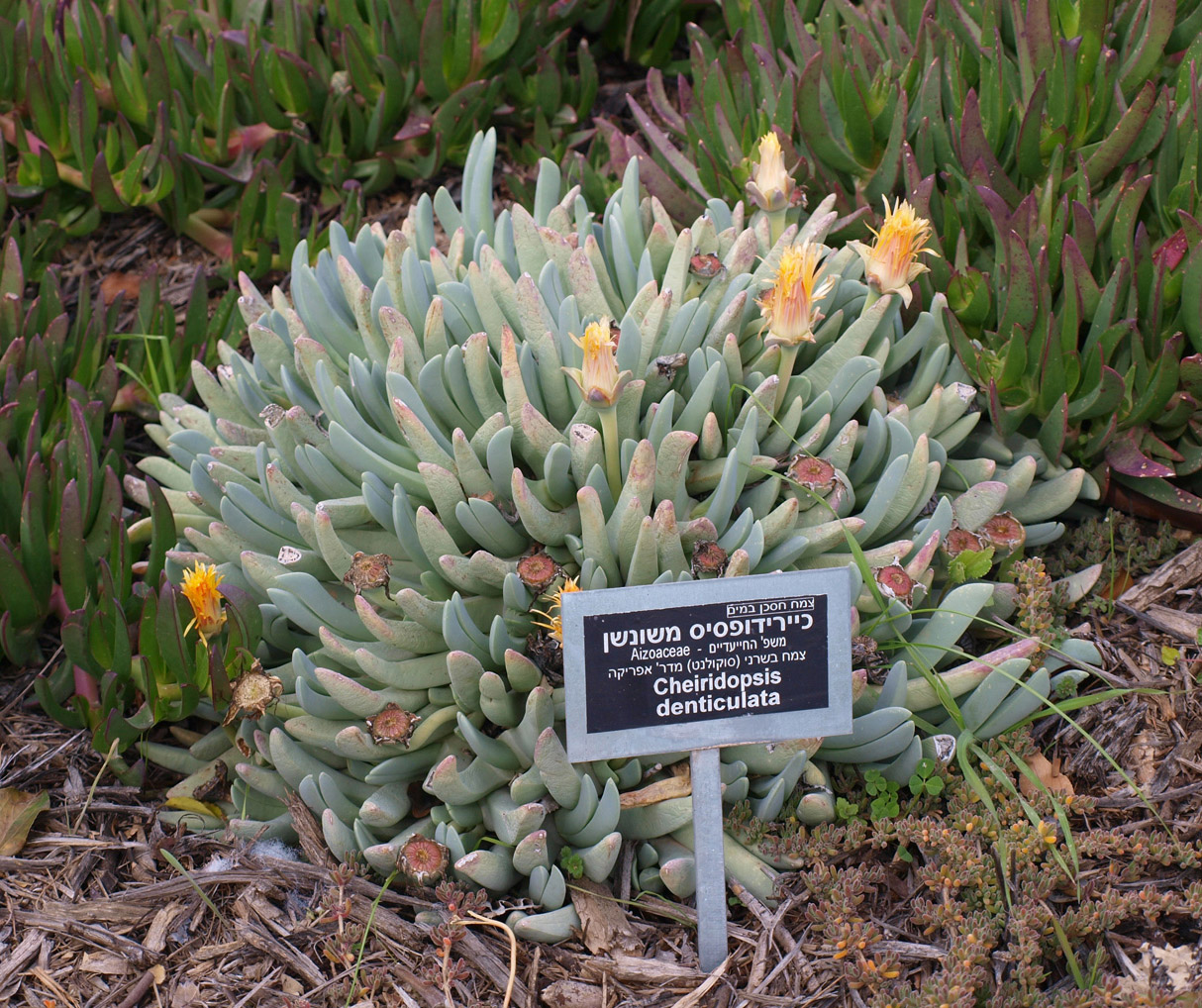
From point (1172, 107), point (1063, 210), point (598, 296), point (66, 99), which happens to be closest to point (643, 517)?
point (598, 296)

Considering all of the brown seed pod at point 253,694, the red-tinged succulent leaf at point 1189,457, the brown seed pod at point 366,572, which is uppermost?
the brown seed pod at point 366,572

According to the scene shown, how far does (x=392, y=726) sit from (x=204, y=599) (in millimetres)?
420

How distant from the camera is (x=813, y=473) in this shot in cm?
210

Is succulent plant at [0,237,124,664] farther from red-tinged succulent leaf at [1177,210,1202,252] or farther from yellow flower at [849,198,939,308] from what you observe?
red-tinged succulent leaf at [1177,210,1202,252]

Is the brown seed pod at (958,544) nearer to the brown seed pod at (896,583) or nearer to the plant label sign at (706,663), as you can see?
the brown seed pod at (896,583)

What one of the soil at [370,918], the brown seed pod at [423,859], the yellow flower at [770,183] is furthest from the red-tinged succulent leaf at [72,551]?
the yellow flower at [770,183]

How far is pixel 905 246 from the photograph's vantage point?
2.20m

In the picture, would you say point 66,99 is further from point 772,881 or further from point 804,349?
point 772,881

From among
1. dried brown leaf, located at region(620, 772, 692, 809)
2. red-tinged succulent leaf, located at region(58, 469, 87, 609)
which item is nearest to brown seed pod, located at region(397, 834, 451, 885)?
dried brown leaf, located at region(620, 772, 692, 809)

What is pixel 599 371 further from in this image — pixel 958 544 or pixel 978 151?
pixel 978 151

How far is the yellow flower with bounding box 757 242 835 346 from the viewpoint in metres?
2.04

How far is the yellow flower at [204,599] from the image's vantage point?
1995mm

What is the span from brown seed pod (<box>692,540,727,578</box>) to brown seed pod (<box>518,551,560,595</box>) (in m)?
0.25

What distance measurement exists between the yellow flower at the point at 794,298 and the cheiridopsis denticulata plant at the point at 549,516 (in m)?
0.02
